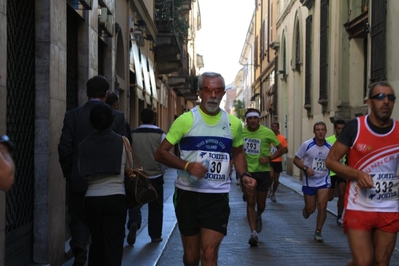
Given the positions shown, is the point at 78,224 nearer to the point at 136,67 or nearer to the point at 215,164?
the point at 215,164

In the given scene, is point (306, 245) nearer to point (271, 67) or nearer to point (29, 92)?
point (29, 92)

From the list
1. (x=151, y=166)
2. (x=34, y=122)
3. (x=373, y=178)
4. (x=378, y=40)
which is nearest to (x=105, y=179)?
(x=34, y=122)

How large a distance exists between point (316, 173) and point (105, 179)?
4.88m

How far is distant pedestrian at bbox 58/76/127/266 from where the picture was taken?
641 centimetres

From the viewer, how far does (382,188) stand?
5555mm

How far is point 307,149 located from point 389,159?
4817 millimetres

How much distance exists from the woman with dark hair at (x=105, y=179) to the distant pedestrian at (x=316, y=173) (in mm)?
4630

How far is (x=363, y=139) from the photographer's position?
5594mm

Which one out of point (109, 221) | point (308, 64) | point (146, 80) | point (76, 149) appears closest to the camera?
point (109, 221)

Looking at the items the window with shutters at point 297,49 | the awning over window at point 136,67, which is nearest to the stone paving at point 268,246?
the awning over window at point 136,67

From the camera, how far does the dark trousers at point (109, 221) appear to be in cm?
599

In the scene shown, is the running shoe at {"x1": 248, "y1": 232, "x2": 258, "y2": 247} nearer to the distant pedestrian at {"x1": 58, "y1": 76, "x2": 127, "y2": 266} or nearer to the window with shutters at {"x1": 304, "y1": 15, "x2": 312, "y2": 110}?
the distant pedestrian at {"x1": 58, "y1": 76, "x2": 127, "y2": 266}

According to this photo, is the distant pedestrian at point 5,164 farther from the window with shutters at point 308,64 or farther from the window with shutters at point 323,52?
the window with shutters at point 308,64

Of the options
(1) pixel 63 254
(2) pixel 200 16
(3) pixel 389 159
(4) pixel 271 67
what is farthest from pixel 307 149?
(2) pixel 200 16
